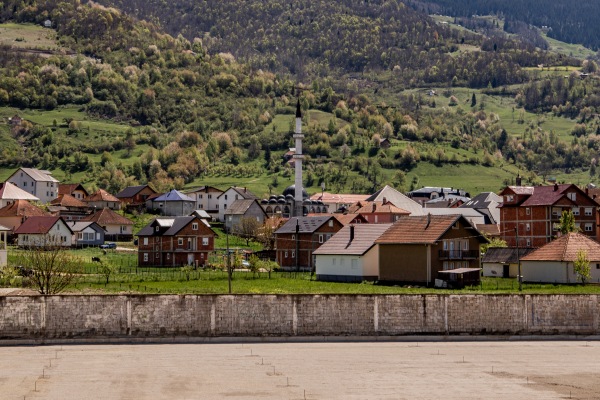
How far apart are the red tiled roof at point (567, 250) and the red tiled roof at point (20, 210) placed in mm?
61210

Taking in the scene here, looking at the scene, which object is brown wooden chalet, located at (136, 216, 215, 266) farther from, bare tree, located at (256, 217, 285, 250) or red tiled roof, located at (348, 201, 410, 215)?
red tiled roof, located at (348, 201, 410, 215)

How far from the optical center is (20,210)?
123875 mm

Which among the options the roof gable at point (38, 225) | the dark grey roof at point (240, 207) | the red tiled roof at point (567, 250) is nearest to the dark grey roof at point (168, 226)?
the roof gable at point (38, 225)

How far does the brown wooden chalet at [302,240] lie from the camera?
102312 millimetres

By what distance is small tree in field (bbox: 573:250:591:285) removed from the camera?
79.2 m

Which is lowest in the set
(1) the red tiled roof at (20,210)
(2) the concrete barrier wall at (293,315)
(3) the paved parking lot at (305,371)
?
(3) the paved parking lot at (305,371)

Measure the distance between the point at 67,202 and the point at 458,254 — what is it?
7729cm

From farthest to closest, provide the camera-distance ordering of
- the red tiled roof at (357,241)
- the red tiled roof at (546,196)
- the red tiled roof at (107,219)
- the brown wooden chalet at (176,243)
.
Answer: the red tiled roof at (107,219) < the red tiled roof at (546,196) < the brown wooden chalet at (176,243) < the red tiled roof at (357,241)

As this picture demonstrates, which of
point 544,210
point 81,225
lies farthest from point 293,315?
point 81,225

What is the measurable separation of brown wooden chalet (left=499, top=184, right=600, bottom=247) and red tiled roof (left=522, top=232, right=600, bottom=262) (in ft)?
78.9

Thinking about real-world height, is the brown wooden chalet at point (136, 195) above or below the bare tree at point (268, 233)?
above

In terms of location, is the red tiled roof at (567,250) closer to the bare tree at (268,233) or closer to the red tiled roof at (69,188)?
the bare tree at (268,233)

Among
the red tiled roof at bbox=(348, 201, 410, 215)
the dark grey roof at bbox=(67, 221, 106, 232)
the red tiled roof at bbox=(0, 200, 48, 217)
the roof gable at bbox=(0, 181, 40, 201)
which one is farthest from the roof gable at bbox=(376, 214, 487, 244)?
the roof gable at bbox=(0, 181, 40, 201)

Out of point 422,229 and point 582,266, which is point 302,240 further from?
point 582,266
